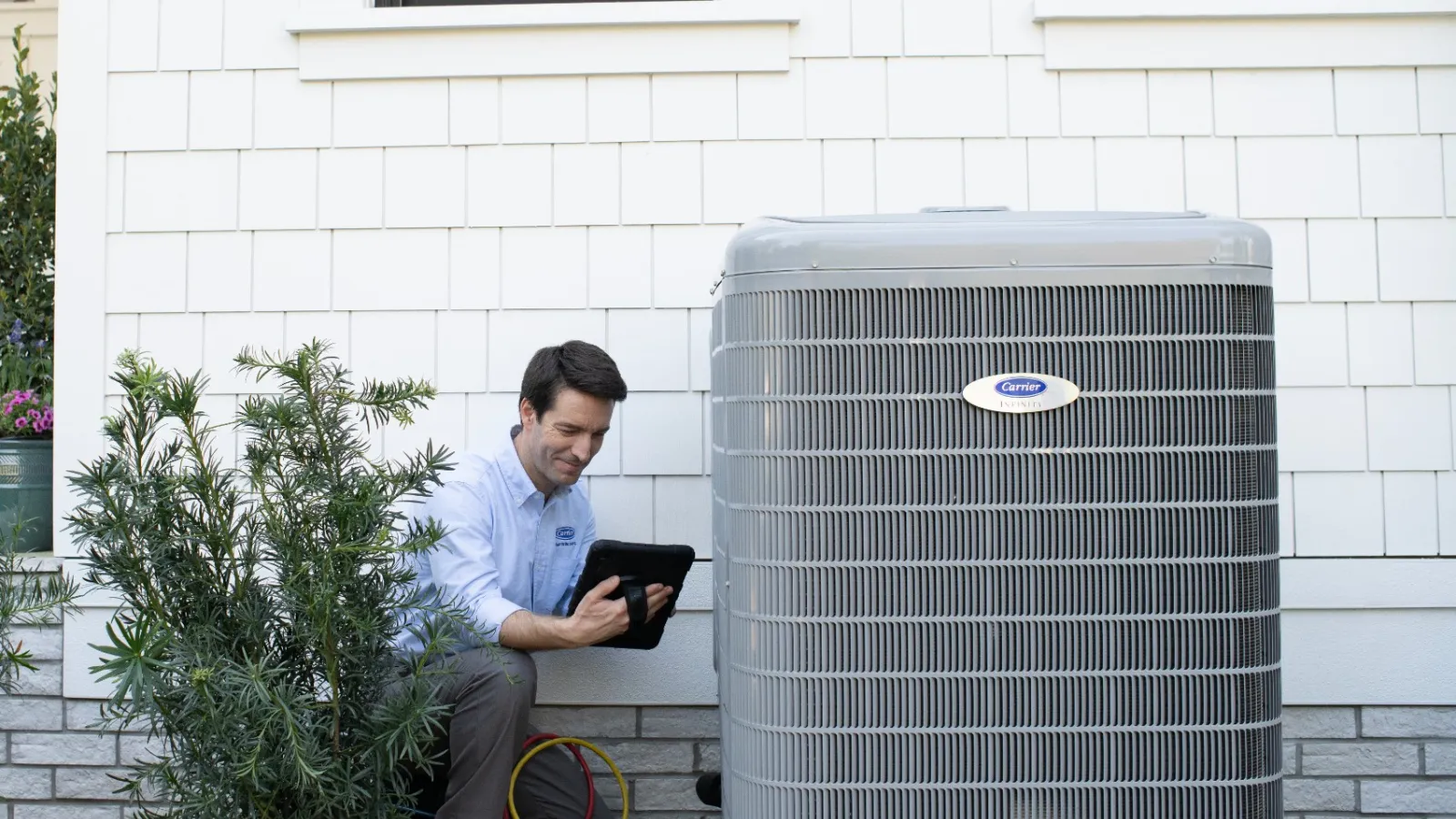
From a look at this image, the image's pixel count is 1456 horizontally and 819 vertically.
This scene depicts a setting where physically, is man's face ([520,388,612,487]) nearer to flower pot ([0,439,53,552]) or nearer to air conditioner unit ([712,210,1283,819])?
air conditioner unit ([712,210,1283,819])

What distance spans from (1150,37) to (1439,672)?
1642 mm

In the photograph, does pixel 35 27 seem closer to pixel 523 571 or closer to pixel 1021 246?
pixel 523 571

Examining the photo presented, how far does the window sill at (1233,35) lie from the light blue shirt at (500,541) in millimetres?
1557

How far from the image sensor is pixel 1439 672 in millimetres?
2779

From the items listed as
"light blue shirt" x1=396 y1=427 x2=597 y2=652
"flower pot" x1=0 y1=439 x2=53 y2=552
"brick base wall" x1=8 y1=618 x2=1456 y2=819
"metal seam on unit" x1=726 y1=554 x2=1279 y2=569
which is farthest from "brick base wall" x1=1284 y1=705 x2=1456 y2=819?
"flower pot" x1=0 y1=439 x2=53 y2=552

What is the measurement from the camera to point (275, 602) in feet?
6.97

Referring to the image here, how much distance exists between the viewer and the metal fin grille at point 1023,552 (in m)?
1.77

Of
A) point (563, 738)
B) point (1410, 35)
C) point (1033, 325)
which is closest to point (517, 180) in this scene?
point (563, 738)

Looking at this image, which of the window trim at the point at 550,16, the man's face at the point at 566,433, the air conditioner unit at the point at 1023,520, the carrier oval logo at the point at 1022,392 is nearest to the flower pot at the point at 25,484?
the window trim at the point at 550,16

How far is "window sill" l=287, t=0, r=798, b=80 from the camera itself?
2.79m

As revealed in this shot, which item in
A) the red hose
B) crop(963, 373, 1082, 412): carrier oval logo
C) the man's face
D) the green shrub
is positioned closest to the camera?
crop(963, 373, 1082, 412): carrier oval logo

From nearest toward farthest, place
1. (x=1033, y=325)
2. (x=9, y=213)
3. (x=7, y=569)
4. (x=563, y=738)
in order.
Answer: (x=1033, y=325) → (x=7, y=569) → (x=563, y=738) → (x=9, y=213)

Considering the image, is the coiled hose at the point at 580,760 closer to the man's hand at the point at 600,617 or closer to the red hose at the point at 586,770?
the red hose at the point at 586,770

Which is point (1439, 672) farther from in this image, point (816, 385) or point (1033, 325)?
point (816, 385)
